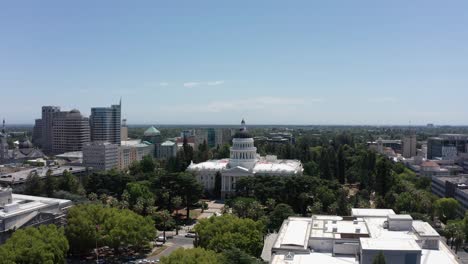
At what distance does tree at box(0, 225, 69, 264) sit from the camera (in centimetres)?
4884

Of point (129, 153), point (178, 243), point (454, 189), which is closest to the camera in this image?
point (178, 243)

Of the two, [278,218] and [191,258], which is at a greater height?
[191,258]

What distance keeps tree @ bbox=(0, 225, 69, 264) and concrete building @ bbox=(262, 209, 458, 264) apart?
25525mm

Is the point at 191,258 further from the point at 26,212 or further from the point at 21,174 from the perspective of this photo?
the point at 21,174

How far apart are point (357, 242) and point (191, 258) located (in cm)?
1986

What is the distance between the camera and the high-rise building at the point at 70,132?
190 m

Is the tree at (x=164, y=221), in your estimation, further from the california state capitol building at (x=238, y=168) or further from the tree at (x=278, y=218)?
the california state capitol building at (x=238, y=168)

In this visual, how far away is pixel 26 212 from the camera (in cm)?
6284

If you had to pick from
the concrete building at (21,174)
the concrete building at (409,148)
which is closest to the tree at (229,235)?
the concrete building at (21,174)

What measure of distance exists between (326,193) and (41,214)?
51.9 m

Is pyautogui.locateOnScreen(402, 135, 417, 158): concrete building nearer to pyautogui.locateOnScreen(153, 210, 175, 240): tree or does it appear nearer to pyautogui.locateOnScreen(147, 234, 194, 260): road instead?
pyautogui.locateOnScreen(153, 210, 175, 240): tree

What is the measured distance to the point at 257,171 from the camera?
4481 inches

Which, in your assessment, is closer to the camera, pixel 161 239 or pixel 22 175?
pixel 161 239

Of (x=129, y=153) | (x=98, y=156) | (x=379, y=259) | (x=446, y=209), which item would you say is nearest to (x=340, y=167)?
(x=446, y=209)
